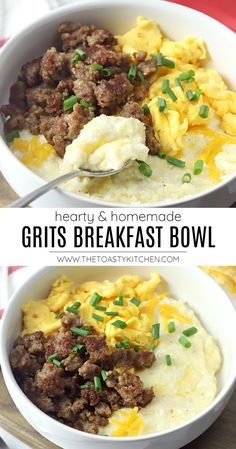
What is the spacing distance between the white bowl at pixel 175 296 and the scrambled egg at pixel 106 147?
0.92 feet

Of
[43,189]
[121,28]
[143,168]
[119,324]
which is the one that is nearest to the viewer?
[119,324]

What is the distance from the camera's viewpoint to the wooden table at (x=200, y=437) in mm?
2258

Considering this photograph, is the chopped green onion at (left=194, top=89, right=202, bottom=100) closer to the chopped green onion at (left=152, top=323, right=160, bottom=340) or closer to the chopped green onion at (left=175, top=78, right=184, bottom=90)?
the chopped green onion at (left=175, top=78, right=184, bottom=90)

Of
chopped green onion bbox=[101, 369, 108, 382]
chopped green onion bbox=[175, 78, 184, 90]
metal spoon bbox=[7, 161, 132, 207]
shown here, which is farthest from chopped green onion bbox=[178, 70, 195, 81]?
chopped green onion bbox=[101, 369, 108, 382]

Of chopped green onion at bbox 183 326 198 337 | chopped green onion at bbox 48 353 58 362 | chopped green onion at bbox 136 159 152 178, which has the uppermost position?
chopped green onion at bbox 136 159 152 178

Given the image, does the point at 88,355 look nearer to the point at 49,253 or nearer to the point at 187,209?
the point at 49,253

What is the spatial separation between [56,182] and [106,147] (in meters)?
0.17

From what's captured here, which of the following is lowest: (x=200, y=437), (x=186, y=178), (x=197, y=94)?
(x=200, y=437)

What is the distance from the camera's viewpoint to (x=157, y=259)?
2459 mm

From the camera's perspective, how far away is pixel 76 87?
2.74m

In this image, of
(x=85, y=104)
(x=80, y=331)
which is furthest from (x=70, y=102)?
(x=80, y=331)

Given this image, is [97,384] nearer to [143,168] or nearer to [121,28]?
[143,168]

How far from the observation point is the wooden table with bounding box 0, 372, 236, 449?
2258 mm

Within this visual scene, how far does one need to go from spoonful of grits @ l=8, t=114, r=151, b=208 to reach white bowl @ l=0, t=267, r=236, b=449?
267 millimetres
